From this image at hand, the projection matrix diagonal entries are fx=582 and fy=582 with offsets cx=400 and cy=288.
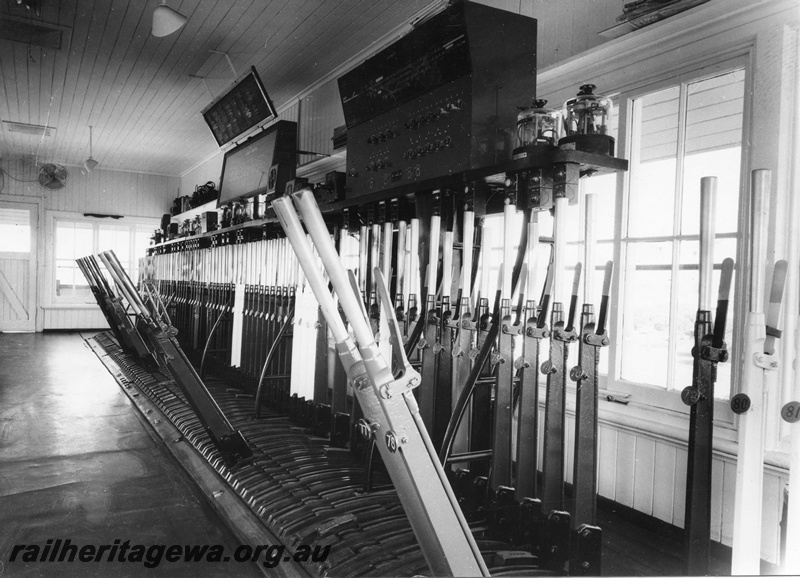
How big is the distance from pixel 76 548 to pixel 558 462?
6.14 ft

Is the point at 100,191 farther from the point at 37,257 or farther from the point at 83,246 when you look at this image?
the point at 37,257

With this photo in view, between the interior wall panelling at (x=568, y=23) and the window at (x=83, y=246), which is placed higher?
the interior wall panelling at (x=568, y=23)

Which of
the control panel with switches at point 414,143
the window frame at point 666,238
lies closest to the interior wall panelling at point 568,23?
the window frame at point 666,238

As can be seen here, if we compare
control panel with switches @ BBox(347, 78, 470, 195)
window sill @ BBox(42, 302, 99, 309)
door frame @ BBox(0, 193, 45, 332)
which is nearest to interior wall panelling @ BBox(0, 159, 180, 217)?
door frame @ BBox(0, 193, 45, 332)

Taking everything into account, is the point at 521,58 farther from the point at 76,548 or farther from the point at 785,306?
the point at 76,548

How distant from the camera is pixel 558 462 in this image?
2152 mm

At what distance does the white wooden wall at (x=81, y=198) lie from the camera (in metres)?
11.4

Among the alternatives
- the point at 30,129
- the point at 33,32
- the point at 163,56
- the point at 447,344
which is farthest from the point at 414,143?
the point at 30,129

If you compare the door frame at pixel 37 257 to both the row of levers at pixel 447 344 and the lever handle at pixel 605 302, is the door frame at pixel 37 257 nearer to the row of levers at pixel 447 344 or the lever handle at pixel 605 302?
the row of levers at pixel 447 344

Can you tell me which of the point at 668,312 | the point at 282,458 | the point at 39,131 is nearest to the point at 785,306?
the point at 668,312

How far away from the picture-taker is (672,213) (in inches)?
107

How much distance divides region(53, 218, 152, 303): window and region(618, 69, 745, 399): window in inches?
443

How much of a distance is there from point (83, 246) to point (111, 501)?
35.4ft

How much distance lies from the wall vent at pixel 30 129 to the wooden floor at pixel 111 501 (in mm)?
5399
